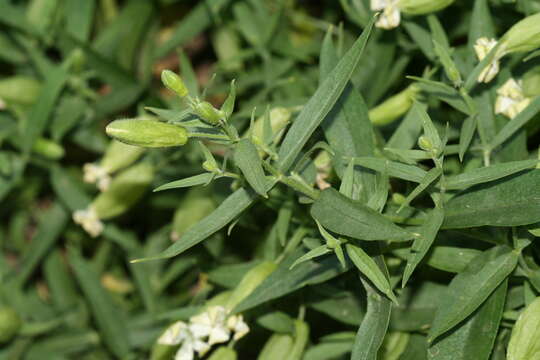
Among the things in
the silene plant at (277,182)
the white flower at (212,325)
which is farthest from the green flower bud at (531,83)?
the white flower at (212,325)

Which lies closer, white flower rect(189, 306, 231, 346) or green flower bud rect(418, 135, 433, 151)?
green flower bud rect(418, 135, 433, 151)

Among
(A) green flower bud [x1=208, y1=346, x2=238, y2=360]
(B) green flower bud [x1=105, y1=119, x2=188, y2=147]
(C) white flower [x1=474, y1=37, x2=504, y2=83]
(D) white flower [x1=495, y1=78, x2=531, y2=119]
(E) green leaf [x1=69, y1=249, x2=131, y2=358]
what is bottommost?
(E) green leaf [x1=69, y1=249, x2=131, y2=358]

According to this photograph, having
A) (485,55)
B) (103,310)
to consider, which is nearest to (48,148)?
(103,310)

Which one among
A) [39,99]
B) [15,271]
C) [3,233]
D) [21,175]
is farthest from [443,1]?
[3,233]

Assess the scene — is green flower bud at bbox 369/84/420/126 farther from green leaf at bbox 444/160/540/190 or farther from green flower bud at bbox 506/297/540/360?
green flower bud at bbox 506/297/540/360

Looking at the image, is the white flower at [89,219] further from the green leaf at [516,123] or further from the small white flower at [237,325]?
the green leaf at [516,123]

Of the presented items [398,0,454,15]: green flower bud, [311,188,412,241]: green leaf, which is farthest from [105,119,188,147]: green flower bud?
[398,0,454,15]: green flower bud

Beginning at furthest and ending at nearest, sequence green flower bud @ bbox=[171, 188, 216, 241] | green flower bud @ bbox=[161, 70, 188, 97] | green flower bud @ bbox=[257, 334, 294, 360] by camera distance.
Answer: green flower bud @ bbox=[171, 188, 216, 241] → green flower bud @ bbox=[257, 334, 294, 360] → green flower bud @ bbox=[161, 70, 188, 97]

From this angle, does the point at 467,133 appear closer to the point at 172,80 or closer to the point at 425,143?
the point at 425,143
